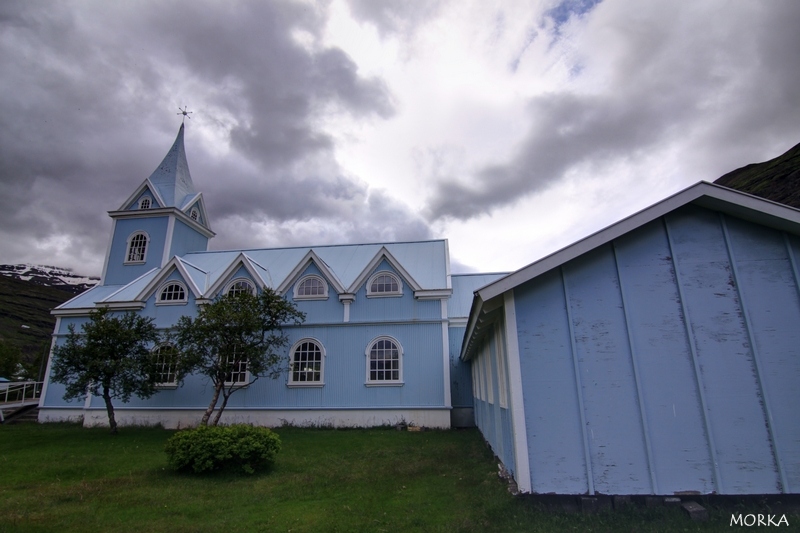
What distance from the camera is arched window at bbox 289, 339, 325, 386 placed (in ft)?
59.8

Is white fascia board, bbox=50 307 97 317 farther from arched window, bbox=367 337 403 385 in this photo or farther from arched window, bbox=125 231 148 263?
arched window, bbox=367 337 403 385

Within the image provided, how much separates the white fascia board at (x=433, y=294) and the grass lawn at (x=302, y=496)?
6.70 meters

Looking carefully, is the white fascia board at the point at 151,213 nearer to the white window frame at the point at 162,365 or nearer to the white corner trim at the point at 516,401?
the white window frame at the point at 162,365

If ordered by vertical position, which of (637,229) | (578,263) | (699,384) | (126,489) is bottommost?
(126,489)

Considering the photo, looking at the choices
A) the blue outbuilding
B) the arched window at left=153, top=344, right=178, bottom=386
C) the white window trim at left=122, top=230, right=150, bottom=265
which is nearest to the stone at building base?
the blue outbuilding

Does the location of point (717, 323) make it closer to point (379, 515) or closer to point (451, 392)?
point (379, 515)

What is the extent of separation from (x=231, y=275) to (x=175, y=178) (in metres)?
10.4

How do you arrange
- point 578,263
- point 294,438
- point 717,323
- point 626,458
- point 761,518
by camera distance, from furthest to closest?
point 294,438 → point 578,263 → point 717,323 → point 626,458 → point 761,518

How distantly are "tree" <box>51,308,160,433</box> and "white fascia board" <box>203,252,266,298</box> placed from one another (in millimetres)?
3309

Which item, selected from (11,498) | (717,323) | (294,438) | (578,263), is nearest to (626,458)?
(717,323)

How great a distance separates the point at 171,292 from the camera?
797 inches

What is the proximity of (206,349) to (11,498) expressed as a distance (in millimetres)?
8459

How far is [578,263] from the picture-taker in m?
6.81

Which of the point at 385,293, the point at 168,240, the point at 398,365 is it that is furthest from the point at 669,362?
the point at 168,240
